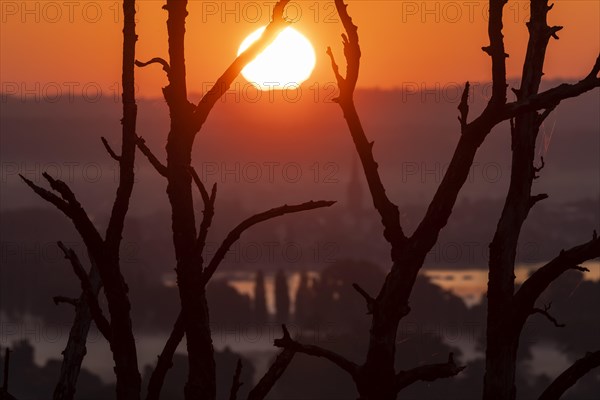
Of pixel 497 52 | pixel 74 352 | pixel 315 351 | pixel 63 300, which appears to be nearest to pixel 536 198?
pixel 497 52

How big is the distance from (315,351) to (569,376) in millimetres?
3232

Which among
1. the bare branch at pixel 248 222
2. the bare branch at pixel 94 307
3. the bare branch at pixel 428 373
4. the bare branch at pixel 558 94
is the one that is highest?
the bare branch at pixel 558 94

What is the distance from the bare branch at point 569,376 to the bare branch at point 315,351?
2556 mm

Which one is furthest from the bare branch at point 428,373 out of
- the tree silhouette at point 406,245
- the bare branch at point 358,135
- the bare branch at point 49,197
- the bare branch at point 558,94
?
→ the bare branch at point 49,197

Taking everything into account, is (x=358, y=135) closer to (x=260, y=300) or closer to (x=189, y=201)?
(x=189, y=201)

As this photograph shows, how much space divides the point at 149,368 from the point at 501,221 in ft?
228

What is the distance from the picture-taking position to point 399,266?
10305mm

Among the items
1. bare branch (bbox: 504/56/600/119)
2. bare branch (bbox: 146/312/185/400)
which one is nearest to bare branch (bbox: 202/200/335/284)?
bare branch (bbox: 146/312/185/400)

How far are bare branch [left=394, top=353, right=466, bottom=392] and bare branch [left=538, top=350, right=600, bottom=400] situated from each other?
1.80 meters

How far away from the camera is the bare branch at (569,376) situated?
11786mm

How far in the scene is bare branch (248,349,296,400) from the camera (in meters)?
10.9

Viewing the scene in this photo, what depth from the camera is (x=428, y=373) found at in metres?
10.4

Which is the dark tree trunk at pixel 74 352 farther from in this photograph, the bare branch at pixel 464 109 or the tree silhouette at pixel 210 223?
the bare branch at pixel 464 109

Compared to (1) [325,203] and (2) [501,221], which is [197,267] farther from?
(2) [501,221]
